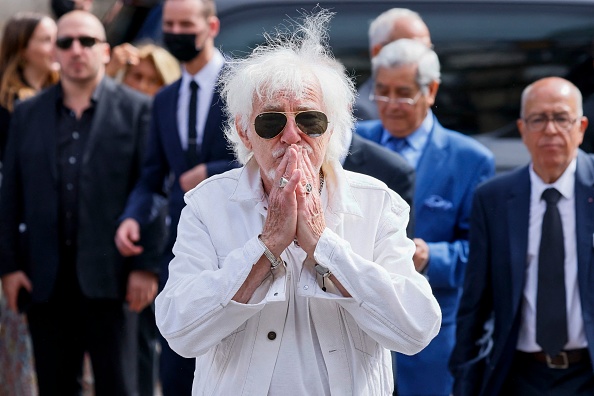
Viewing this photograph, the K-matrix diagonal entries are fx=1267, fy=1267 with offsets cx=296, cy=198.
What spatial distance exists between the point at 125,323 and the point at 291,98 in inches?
116

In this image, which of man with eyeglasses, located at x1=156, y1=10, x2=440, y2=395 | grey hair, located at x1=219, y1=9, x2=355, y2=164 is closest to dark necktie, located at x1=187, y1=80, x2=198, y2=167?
grey hair, located at x1=219, y1=9, x2=355, y2=164

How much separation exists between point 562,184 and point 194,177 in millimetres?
1613

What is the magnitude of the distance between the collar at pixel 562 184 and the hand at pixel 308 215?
6.38 ft

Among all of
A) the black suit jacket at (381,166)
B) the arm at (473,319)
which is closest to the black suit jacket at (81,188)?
the black suit jacket at (381,166)

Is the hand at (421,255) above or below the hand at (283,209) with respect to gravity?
below

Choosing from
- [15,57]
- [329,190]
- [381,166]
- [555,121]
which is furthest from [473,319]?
[15,57]

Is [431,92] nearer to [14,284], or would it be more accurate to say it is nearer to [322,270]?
[14,284]

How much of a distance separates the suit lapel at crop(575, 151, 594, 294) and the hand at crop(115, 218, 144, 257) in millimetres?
2086

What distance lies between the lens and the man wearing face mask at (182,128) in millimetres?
5957

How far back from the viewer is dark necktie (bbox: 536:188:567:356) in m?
5.08

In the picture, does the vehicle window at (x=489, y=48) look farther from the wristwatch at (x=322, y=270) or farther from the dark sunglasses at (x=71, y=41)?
the wristwatch at (x=322, y=270)

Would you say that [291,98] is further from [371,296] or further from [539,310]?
[539,310]

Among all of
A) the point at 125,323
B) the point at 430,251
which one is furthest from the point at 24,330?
the point at 430,251

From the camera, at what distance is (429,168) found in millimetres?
5805
